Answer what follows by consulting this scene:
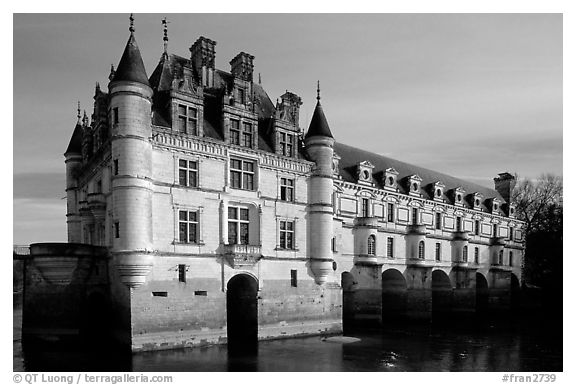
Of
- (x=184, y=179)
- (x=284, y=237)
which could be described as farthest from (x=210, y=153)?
(x=284, y=237)

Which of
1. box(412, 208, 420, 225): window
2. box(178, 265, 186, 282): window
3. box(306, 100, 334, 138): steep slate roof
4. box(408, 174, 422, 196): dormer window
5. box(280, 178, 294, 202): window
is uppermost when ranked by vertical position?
box(306, 100, 334, 138): steep slate roof

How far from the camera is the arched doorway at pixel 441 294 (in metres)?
39.9

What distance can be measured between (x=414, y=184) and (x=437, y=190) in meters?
3.34

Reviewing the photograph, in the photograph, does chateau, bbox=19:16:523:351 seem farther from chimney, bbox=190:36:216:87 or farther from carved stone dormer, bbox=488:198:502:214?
carved stone dormer, bbox=488:198:502:214

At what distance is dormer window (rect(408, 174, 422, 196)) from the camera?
38.4 metres

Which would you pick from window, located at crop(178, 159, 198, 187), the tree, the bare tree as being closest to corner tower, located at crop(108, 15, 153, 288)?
window, located at crop(178, 159, 198, 187)

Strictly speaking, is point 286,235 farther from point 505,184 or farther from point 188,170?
point 505,184

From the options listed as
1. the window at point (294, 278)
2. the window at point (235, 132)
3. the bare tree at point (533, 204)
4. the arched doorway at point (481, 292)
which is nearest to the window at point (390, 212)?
the window at point (294, 278)

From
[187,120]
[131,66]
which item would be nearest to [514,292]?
[187,120]

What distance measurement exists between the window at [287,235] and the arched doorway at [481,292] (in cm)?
2605

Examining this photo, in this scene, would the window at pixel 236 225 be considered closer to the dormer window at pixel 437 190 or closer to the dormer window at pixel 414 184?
the dormer window at pixel 414 184

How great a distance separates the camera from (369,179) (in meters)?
34.9

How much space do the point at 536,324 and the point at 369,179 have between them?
1656cm

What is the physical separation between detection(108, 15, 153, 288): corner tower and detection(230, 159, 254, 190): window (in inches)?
178
